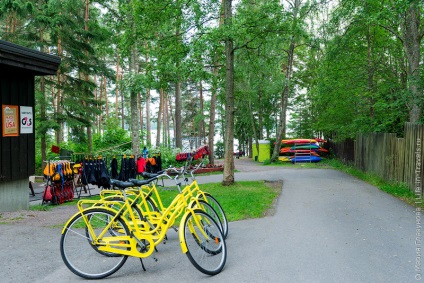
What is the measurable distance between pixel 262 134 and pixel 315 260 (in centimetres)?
3321

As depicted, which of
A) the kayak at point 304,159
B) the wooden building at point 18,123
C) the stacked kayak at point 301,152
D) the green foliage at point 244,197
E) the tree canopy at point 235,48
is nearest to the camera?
the green foliage at point 244,197

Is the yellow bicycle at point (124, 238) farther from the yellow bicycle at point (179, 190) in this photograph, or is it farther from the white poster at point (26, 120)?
the white poster at point (26, 120)

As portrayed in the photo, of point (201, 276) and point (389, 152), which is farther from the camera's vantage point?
point (389, 152)

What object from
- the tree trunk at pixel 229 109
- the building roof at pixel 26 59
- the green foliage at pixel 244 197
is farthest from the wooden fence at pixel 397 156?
the building roof at pixel 26 59

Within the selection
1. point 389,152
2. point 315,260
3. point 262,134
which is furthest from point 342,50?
point 262,134

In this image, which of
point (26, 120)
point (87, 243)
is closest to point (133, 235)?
point (87, 243)

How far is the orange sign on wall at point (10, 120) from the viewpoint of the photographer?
8875mm

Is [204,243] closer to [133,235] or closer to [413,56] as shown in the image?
[133,235]

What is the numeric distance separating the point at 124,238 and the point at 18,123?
19.8 feet

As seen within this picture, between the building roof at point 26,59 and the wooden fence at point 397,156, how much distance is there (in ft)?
30.5

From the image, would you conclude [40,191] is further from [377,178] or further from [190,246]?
[377,178]

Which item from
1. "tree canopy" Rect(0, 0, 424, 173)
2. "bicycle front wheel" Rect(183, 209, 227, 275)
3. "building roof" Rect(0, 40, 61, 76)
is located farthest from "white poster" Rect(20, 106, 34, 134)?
"bicycle front wheel" Rect(183, 209, 227, 275)

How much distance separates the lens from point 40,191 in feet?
43.9

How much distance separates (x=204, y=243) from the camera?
4988mm
